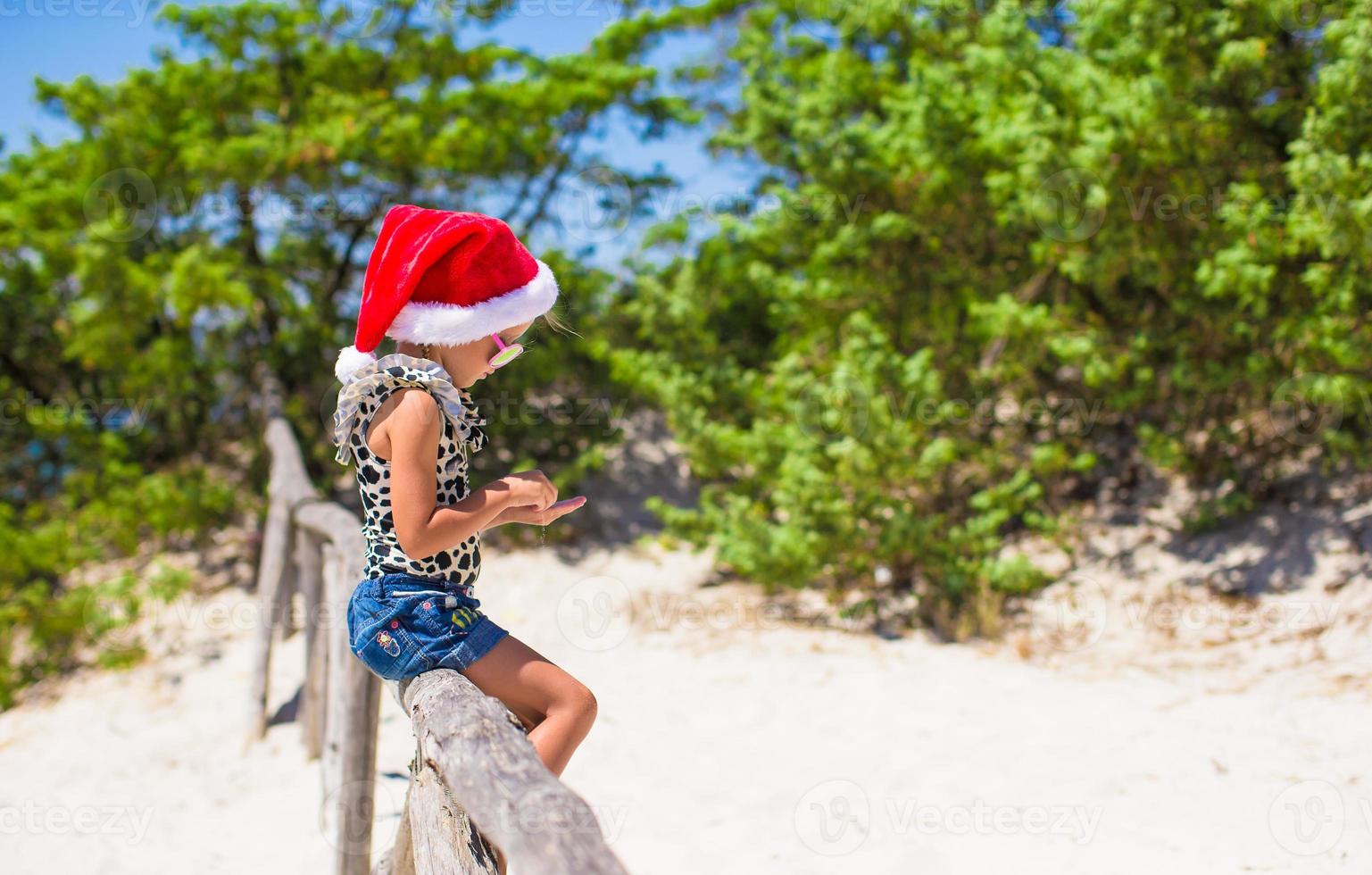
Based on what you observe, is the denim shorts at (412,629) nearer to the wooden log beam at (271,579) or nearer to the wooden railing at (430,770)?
the wooden railing at (430,770)

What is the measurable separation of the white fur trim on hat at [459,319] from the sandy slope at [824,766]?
2.22m

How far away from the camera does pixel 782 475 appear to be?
6.02m

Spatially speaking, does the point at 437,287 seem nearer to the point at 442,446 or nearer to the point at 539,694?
the point at 442,446

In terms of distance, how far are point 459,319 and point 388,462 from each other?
27cm

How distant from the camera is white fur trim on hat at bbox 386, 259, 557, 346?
5.33 ft

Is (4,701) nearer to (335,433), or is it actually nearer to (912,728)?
(912,728)

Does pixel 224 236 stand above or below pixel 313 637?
above

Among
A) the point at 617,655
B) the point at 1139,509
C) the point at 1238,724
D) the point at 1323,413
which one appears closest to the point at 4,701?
the point at 617,655

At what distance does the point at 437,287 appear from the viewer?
163 centimetres

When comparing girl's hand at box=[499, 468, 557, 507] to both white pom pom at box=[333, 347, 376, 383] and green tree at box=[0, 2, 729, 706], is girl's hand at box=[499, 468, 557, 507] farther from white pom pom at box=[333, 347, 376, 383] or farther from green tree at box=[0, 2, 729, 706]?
Answer: green tree at box=[0, 2, 729, 706]

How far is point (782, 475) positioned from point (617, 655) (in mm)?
1489

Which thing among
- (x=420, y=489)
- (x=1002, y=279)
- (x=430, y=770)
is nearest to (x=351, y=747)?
(x=430, y=770)

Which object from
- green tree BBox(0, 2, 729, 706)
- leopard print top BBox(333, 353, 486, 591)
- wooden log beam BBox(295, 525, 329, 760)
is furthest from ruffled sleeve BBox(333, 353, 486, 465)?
green tree BBox(0, 2, 729, 706)

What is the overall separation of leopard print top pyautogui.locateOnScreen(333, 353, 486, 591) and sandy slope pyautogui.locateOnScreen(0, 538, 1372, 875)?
191 cm
